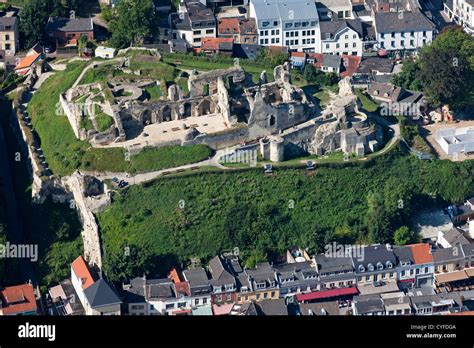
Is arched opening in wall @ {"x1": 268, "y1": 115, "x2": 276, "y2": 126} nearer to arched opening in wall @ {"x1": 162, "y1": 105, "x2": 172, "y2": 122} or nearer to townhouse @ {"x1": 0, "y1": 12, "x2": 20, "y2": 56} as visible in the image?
arched opening in wall @ {"x1": 162, "y1": 105, "x2": 172, "y2": 122}

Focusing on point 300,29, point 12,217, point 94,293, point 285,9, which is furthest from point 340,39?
point 94,293

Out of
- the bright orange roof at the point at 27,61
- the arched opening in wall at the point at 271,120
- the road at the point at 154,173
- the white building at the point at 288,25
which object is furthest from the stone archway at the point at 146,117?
the white building at the point at 288,25

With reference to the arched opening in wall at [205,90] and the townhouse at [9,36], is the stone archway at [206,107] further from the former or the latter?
the townhouse at [9,36]

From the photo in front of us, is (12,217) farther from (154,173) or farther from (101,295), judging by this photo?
(101,295)

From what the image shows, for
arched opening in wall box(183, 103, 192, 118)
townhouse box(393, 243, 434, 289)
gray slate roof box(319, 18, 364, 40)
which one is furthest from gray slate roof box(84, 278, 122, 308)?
gray slate roof box(319, 18, 364, 40)
